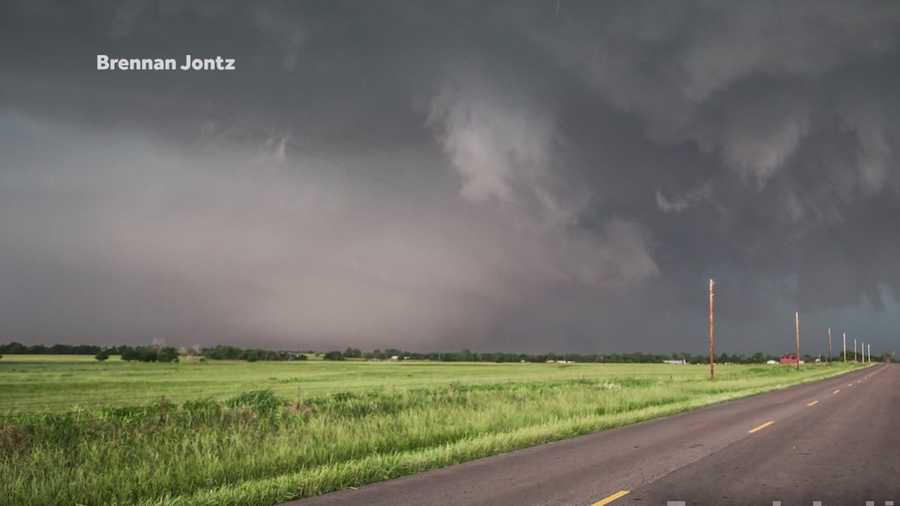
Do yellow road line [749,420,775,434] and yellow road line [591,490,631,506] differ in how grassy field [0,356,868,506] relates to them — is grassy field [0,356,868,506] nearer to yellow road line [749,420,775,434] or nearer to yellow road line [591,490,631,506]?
yellow road line [749,420,775,434]

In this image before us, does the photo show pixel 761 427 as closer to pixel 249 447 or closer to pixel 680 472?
pixel 680 472

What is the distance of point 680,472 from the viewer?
10320 mm

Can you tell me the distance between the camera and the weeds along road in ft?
28.3

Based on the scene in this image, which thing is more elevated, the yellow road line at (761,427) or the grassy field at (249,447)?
the grassy field at (249,447)

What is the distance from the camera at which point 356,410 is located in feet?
67.1

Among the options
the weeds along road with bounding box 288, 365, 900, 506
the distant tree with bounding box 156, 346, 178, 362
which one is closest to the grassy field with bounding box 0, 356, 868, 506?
the weeds along road with bounding box 288, 365, 900, 506

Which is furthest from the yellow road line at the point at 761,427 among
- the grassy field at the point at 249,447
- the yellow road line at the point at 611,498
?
the yellow road line at the point at 611,498

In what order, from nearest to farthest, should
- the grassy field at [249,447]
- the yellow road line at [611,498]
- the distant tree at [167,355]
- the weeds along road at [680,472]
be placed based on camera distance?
the yellow road line at [611,498], the weeds along road at [680,472], the grassy field at [249,447], the distant tree at [167,355]

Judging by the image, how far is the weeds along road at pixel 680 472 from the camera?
8.62 m

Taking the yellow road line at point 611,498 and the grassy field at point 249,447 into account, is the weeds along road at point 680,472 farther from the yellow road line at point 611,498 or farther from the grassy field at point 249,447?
the grassy field at point 249,447

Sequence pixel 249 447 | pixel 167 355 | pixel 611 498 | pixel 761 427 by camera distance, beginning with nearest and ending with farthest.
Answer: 1. pixel 611 498
2. pixel 249 447
3. pixel 761 427
4. pixel 167 355

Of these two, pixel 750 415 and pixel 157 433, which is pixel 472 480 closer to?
pixel 157 433

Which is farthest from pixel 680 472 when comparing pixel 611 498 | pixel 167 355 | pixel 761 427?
pixel 167 355

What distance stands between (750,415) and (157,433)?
17.0 meters
